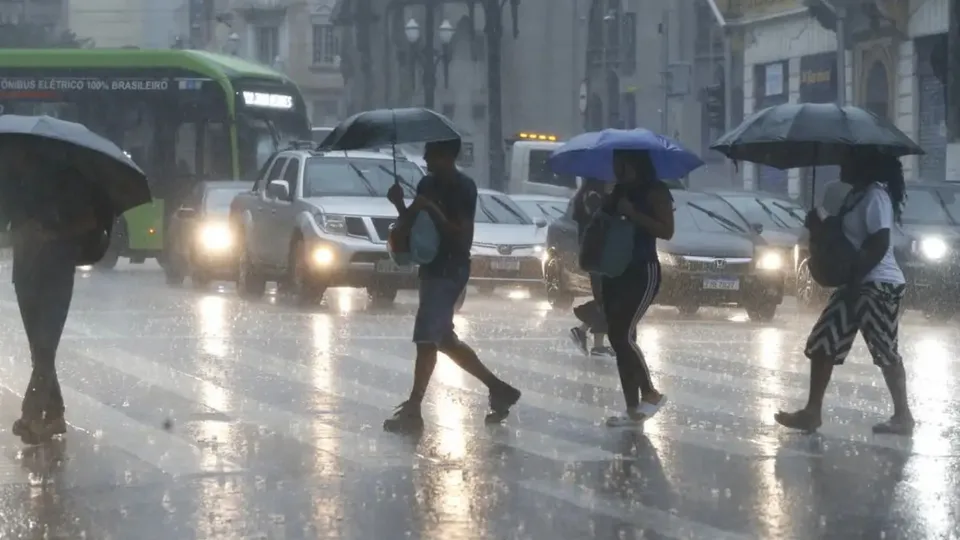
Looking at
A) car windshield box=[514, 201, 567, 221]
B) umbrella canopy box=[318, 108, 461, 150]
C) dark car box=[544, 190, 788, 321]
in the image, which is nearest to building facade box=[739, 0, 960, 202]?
car windshield box=[514, 201, 567, 221]

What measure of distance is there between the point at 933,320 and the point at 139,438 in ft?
46.8

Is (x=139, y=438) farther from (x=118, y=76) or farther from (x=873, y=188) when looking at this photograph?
(x=118, y=76)

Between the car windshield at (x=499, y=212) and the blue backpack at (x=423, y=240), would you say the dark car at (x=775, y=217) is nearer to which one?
the car windshield at (x=499, y=212)

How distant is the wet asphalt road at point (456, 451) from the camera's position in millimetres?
8945

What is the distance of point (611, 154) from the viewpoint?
1404cm

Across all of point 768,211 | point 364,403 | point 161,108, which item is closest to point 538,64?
point 161,108

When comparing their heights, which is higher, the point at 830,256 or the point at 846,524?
the point at 830,256

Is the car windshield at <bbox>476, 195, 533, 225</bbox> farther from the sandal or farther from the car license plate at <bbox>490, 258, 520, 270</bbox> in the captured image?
the sandal

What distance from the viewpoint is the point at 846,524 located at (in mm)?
8945

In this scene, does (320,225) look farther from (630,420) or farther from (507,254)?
(630,420)

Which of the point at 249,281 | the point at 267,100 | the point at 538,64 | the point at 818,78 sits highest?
the point at 538,64

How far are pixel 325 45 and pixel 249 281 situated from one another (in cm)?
7059

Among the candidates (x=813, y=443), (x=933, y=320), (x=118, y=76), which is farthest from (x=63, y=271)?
(x=118, y=76)

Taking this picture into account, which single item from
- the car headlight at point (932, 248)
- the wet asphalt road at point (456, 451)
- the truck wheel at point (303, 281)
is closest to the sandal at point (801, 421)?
the wet asphalt road at point (456, 451)
